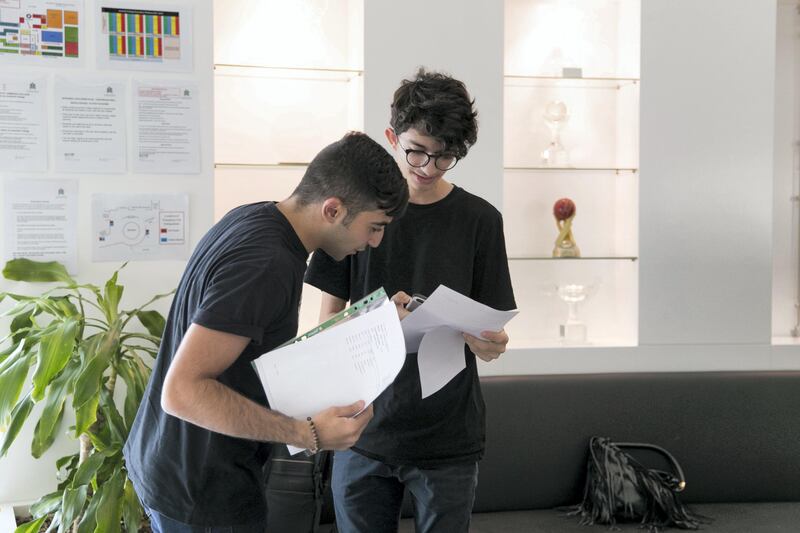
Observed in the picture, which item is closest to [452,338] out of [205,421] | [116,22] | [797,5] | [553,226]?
[205,421]

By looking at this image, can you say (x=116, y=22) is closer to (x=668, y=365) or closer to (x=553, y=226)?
(x=553, y=226)

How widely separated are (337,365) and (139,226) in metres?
1.78

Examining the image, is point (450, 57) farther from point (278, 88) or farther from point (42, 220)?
point (42, 220)

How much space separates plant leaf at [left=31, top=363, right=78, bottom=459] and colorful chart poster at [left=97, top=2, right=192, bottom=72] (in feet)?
3.50

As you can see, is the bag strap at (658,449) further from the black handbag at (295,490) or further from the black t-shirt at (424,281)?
the black t-shirt at (424,281)

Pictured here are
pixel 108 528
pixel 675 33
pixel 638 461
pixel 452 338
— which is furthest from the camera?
pixel 675 33

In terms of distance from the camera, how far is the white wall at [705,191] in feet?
11.6

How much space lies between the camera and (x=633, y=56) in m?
3.63

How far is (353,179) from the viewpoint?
1481 millimetres

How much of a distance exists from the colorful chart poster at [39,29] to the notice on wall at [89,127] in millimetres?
107

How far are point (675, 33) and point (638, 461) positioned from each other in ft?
5.61

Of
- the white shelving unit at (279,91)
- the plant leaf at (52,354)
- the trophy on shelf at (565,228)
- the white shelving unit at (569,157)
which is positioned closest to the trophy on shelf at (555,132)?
the white shelving unit at (569,157)

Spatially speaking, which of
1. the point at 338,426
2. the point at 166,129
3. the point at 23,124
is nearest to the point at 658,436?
the point at 166,129

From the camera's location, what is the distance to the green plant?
2525 millimetres
